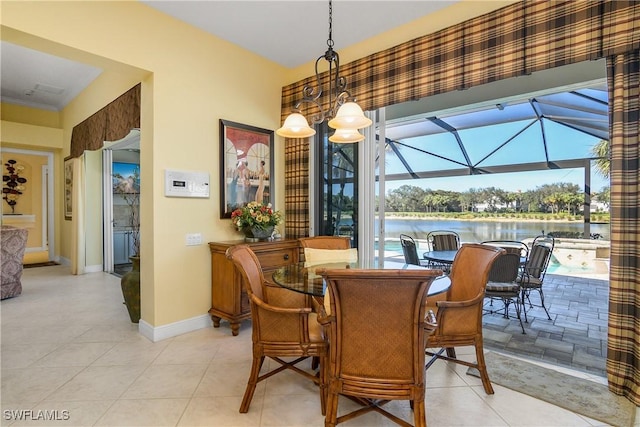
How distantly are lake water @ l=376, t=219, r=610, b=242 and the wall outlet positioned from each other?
3.58m

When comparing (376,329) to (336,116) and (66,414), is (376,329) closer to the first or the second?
(336,116)

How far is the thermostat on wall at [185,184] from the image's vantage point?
3.00 metres

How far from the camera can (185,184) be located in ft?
10.3


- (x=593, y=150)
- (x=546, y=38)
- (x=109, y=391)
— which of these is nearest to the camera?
(x=109, y=391)

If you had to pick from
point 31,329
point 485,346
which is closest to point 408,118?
point 485,346

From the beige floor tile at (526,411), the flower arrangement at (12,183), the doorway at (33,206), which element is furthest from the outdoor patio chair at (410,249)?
the flower arrangement at (12,183)

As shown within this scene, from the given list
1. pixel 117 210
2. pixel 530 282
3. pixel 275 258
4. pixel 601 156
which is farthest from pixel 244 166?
pixel 601 156

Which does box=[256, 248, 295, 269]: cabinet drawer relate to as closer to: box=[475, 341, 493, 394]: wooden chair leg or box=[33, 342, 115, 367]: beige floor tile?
box=[33, 342, 115, 367]: beige floor tile

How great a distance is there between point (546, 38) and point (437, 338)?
7.52 ft

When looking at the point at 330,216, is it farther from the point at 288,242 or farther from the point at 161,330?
the point at 161,330

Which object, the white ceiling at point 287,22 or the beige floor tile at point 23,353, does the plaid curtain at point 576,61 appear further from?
the beige floor tile at point 23,353

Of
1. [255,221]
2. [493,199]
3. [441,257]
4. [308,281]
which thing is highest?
[493,199]

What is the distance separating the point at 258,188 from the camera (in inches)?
150

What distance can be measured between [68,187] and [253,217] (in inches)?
213
